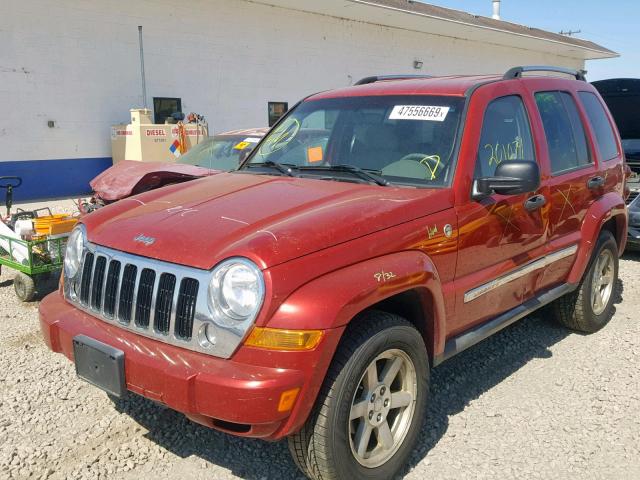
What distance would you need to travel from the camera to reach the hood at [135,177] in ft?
19.4

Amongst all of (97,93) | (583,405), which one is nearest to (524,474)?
(583,405)

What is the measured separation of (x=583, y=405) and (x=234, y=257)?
2.56 metres

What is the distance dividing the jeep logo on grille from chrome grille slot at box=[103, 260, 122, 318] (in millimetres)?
146

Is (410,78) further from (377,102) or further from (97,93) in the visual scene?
(97,93)

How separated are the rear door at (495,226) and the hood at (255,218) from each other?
29cm

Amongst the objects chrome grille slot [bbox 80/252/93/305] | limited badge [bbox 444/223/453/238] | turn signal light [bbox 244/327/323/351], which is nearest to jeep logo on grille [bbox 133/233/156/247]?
chrome grille slot [bbox 80/252/93/305]

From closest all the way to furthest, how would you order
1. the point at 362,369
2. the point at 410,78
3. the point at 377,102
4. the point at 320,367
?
1. the point at 320,367
2. the point at 362,369
3. the point at 377,102
4. the point at 410,78

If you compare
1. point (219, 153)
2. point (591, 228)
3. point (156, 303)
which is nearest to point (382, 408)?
point (156, 303)

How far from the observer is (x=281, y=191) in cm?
326

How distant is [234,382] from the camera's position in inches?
91.0

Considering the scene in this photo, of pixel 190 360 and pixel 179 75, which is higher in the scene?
pixel 179 75

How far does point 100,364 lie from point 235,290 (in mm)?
774

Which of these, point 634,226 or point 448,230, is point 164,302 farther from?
point 634,226

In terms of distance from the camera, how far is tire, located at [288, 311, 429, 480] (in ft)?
8.36
